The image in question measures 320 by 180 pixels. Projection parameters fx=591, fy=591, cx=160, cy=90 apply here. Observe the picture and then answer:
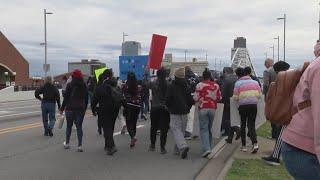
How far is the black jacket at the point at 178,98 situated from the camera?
11641 millimetres

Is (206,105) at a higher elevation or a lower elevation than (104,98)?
lower

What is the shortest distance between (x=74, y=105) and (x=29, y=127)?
6615 mm

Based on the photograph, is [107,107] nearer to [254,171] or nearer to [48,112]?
[254,171]

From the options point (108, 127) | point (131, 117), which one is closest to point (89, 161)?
point (108, 127)

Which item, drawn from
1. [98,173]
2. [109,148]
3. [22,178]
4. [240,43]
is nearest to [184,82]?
[109,148]

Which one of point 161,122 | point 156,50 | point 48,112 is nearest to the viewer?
point 161,122

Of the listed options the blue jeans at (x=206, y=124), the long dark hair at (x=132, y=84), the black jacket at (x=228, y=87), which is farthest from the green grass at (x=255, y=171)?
the long dark hair at (x=132, y=84)

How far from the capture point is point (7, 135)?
16219mm

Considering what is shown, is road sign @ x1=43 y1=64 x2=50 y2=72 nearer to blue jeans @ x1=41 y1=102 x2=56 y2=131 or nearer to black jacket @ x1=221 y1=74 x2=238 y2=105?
blue jeans @ x1=41 y1=102 x2=56 y2=131

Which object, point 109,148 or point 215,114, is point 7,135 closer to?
point 109,148

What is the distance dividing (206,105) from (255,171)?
7.74 feet

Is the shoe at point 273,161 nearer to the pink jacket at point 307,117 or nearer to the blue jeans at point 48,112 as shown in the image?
the pink jacket at point 307,117

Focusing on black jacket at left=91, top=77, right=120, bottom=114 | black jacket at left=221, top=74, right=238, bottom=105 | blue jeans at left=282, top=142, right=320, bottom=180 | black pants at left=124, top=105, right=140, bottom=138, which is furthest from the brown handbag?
black jacket at left=221, top=74, right=238, bottom=105

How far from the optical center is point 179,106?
1162 cm
